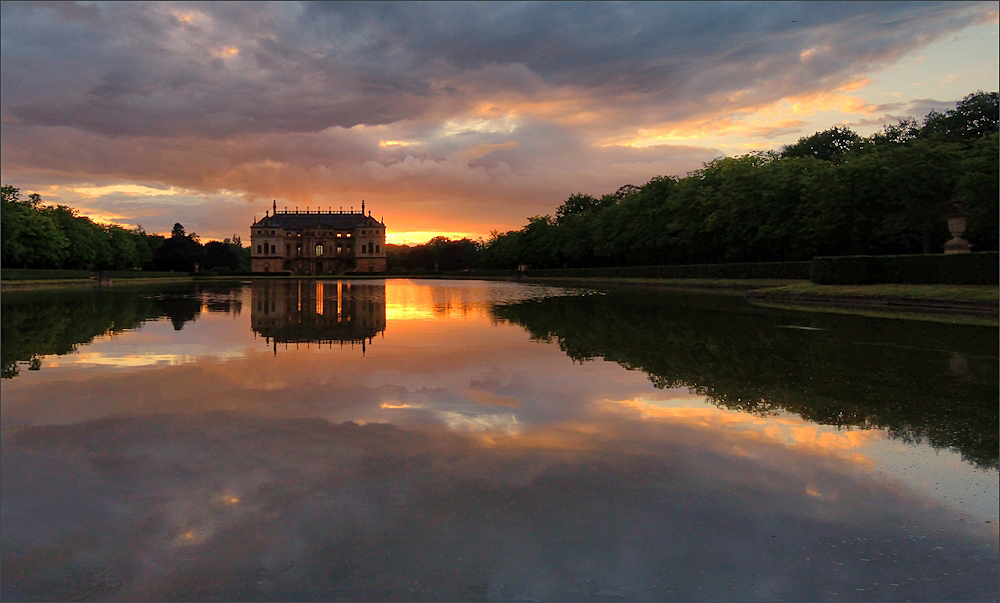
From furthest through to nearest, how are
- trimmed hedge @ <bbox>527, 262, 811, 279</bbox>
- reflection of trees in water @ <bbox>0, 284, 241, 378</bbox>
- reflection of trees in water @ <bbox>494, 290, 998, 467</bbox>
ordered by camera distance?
trimmed hedge @ <bbox>527, 262, 811, 279</bbox> < reflection of trees in water @ <bbox>0, 284, 241, 378</bbox> < reflection of trees in water @ <bbox>494, 290, 998, 467</bbox>

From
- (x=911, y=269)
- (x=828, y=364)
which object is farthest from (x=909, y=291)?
(x=828, y=364)

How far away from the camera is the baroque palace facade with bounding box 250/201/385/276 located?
156 meters

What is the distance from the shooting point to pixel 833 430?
22.9 ft

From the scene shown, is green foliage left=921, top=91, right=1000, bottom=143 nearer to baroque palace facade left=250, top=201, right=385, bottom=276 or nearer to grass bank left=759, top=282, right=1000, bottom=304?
grass bank left=759, top=282, right=1000, bottom=304

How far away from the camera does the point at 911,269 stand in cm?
2961

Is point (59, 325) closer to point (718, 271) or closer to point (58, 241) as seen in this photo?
point (718, 271)

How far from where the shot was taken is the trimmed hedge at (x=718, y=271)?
4241cm

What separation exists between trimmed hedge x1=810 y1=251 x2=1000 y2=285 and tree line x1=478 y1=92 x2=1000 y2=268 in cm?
550

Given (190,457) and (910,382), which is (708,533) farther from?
(910,382)

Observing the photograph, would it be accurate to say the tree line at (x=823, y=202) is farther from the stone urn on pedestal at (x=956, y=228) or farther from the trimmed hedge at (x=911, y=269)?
→ the trimmed hedge at (x=911, y=269)

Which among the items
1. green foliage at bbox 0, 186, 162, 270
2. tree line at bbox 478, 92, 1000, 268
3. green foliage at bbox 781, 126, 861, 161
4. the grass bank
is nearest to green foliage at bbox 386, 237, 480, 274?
green foliage at bbox 0, 186, 162, 270

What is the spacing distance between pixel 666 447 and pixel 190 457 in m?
4.49

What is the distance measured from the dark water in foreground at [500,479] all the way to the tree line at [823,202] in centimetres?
3148

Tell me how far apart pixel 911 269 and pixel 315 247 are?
146193mm
